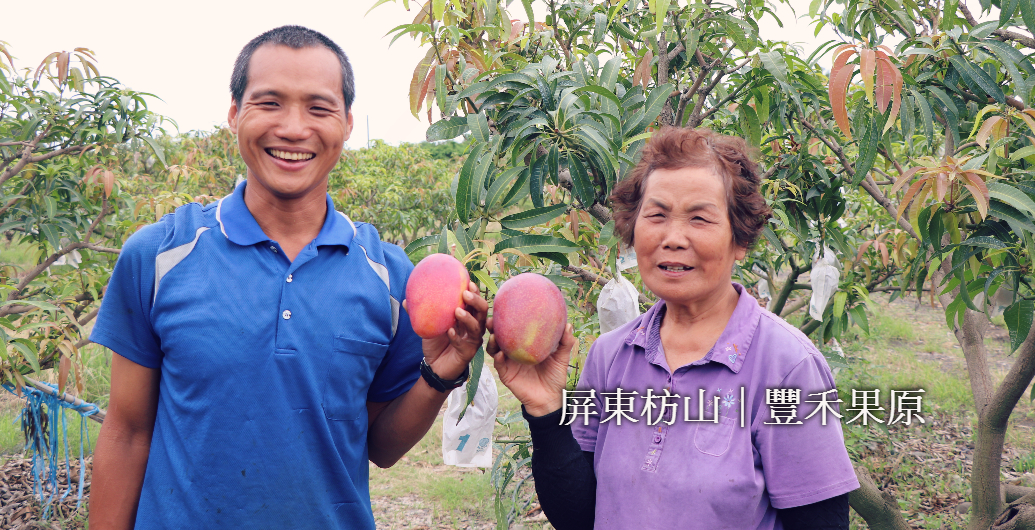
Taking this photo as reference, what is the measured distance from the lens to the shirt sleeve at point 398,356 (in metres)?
1.29

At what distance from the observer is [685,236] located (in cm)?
109

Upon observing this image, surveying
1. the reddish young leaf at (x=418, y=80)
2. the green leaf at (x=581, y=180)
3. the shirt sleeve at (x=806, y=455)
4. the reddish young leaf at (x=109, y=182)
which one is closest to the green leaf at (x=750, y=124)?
the green leaf at (x=581, y=180)

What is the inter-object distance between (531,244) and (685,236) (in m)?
0.37

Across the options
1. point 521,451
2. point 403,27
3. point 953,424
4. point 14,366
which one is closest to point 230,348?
point 403,27

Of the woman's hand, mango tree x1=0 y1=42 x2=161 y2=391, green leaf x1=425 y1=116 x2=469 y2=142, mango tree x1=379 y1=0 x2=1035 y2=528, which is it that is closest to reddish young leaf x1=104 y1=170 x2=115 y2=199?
mango tree x1=0 y1=42 x2=161 y2=391

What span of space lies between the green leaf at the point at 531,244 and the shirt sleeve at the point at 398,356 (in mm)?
190

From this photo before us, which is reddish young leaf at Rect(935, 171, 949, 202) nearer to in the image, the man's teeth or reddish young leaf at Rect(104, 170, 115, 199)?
the man's teeth

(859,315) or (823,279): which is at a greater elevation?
(823,279)

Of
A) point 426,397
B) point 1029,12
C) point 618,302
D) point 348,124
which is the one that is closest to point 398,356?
point 426,397

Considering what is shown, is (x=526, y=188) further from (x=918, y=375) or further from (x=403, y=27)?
(x=918, y=375)

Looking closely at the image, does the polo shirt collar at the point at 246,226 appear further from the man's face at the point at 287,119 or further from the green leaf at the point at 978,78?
the green leaf at the point at 978,78

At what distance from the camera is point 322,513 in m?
1.14

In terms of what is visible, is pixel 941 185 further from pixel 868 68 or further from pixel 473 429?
pixel 473 429

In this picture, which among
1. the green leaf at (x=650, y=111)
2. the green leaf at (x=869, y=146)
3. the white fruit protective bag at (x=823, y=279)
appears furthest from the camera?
the white fruit protective bag at (x=823, y=279)
